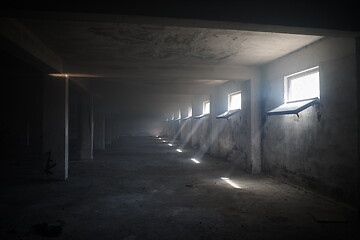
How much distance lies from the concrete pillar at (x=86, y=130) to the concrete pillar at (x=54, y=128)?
4851 mm

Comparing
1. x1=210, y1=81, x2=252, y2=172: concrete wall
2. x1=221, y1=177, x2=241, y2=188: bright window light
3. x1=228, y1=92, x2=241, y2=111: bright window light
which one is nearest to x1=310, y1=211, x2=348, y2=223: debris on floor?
x1=221, y1=177, x2=241, y2=188: bright window light

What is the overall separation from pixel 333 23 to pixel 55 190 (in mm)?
7171

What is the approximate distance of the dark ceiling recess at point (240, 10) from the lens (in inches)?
149

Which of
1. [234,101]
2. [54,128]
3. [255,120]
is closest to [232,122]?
[234,101]

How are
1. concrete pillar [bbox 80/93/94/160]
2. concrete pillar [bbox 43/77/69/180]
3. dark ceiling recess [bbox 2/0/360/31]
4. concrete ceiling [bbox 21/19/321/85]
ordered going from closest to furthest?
dark ceiling recess [bbox 2/0/360/31]
concrete ceiling [bbox 21/19/321/85]
concrete pillar [bbox 43/77/69/180]
concrete pillar [bbox 80/93/94/160]

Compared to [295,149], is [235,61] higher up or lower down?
higher up

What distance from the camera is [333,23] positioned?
447 centimetres

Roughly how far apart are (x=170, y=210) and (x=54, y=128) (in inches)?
195

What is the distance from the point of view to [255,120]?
9.39 m

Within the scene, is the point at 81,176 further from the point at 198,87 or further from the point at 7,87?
the point at 7,87

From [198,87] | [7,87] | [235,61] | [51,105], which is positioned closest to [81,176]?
[51,105]

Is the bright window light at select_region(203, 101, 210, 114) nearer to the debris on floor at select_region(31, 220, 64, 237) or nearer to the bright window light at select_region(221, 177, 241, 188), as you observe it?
the bright window light at select_region(221, 177, 241, 188)

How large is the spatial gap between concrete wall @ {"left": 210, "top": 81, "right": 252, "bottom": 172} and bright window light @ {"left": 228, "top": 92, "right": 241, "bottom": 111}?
0.77 ft

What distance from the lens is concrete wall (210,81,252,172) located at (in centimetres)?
980
